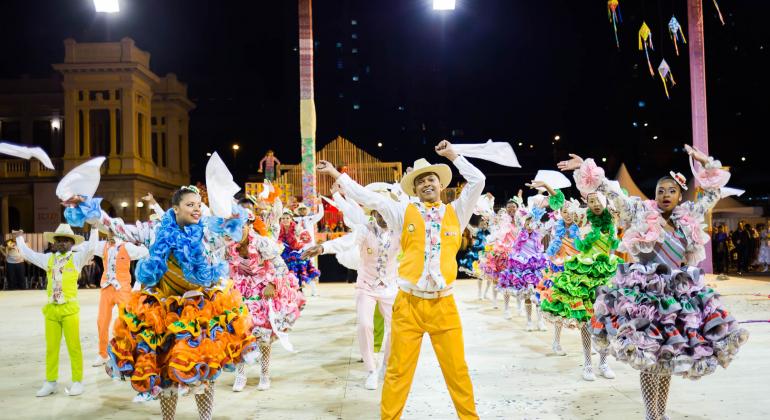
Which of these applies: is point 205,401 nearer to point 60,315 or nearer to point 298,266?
point 60,315

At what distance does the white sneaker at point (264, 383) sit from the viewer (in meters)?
6.23

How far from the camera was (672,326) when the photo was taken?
4293 mm

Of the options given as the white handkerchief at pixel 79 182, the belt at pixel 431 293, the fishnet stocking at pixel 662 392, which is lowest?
the fishnet stocking at pixel 662 392

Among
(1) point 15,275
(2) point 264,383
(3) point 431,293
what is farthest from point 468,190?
(1) point 15,275

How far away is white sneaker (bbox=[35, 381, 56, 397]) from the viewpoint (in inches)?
242

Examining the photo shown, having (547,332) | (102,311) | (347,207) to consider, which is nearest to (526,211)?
(547,332)

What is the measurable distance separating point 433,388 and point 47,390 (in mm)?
3598

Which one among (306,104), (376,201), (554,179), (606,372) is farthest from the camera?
(306,104)

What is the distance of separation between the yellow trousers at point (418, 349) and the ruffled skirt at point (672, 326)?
3.48ft

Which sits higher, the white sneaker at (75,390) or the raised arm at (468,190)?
the raised arm at (468,190)

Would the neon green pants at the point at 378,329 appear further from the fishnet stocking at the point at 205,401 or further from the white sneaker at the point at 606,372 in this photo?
the fishnet stocking at the point at 205,401

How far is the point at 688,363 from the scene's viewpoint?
421 centimetres

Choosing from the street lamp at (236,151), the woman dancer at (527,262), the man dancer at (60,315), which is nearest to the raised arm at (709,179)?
the woman dancer at (527,262)

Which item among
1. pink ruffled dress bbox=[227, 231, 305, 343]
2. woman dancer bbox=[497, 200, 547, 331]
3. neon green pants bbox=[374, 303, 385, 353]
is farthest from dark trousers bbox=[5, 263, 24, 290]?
pink ruffled dress bbox=[227, 231, 305, 343]
